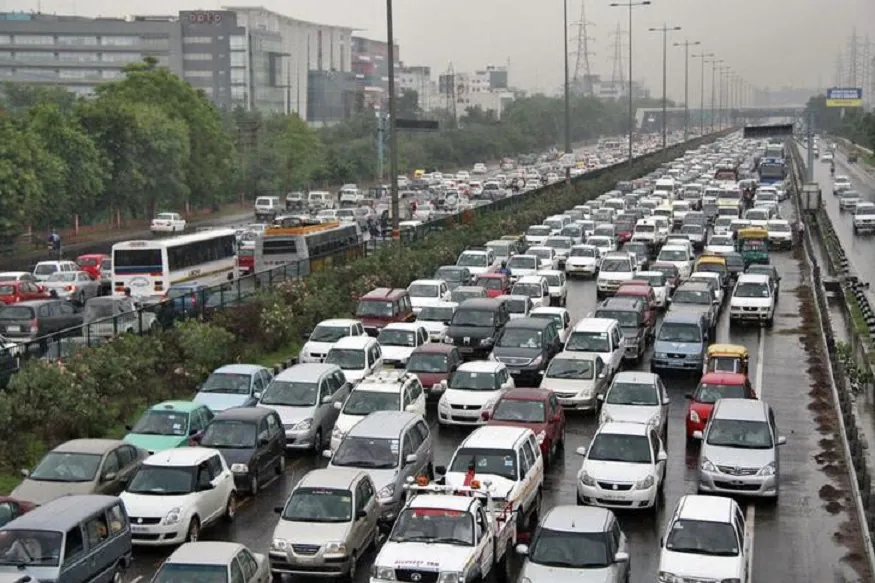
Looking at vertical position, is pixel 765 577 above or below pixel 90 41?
below

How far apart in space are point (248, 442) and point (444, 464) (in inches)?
147

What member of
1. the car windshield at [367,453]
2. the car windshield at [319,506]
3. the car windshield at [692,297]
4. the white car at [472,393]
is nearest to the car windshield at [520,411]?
the white car at [472,393]

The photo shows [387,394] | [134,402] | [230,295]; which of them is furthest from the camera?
[230,295]

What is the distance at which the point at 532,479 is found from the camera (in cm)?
2006

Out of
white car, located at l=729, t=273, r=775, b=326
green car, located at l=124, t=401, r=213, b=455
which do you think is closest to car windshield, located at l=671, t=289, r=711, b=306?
white car, located at l=729, t=273, r=775, b=326

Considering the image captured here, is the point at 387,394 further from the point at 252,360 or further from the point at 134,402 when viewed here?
the point at 252,360

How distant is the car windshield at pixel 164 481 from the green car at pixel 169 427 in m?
3.25

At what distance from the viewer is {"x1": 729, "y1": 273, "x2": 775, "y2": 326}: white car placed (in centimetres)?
3959

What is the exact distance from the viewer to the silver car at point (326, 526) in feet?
56.2

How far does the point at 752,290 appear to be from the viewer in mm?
40344

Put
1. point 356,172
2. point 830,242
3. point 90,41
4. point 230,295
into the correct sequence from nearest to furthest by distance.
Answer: point 230,295 < point 830,242 < point 356,172 < point 90,41

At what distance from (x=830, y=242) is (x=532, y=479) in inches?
1705

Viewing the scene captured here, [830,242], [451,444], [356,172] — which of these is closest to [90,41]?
[356,172]

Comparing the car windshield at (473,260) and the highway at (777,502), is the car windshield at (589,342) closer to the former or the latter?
the highway at (777,502)
